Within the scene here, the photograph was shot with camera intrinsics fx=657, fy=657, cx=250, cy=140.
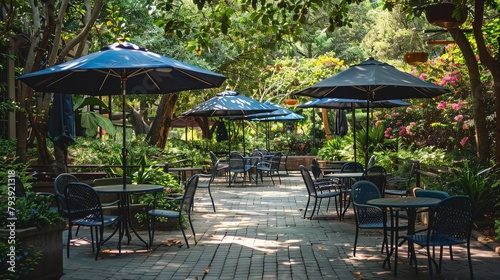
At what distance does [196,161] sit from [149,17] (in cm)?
710

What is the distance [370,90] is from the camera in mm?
11305

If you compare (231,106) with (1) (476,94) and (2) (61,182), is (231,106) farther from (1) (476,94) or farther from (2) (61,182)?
(2) (61,182)

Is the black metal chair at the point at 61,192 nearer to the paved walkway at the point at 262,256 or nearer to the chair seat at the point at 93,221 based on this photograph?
the chair seat at the point at 93,221

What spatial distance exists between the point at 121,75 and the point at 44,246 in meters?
3.53

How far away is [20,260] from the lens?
20.4ft

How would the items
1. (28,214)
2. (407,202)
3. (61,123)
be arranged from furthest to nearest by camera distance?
(61,123)
(407,202)
(28,214)

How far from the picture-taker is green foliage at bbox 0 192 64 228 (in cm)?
645

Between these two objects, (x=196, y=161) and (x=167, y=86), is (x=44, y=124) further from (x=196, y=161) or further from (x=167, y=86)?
(x=196, y=161)

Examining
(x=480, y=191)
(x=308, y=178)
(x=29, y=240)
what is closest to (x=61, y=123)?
(x=308, y=178)

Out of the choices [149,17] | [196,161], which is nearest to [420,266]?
[149,17]

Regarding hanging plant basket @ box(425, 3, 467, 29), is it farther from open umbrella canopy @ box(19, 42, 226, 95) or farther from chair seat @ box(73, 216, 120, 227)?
chair seat @ box(73, 216, 120, 227)

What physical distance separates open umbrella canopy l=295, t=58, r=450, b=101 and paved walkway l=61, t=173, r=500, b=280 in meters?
2.26

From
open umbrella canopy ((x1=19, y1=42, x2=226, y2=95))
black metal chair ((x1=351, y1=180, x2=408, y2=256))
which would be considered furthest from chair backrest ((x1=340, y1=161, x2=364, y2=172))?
black metal chair ((x1=351, y1=180, x2=408, y2=256))

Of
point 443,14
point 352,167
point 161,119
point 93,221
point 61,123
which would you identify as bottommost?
point 93,221
